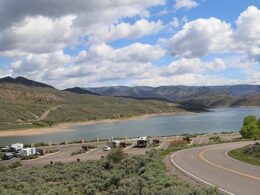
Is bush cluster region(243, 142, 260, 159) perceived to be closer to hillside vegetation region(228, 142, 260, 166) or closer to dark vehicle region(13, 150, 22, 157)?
hillside vegetation region(228, 142, 260, 166)

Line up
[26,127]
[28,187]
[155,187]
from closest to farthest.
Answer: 1. [155,187]
2. [28,187]
3. [26,127]

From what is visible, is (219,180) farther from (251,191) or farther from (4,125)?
(4,125)

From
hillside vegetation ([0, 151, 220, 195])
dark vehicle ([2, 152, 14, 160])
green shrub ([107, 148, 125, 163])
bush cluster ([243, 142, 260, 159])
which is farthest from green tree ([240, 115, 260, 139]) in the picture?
hillside vegetation ([0, 151, 220, 195])

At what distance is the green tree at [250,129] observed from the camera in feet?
223

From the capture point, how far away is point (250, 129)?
2712 inches

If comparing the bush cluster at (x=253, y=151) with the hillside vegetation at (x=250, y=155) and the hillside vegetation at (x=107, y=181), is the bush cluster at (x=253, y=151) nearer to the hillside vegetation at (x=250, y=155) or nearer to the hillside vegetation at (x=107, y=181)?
the hillside vegetation at (x=250, y=155)

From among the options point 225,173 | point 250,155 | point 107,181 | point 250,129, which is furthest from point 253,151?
point 250,129

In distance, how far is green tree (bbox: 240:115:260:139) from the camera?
68094mm

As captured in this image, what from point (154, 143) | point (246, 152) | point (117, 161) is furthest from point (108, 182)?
point (154, 143)

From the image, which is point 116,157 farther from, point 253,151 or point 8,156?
point 8,156

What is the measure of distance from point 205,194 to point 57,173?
1804 centimetres

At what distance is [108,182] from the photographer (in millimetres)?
23047

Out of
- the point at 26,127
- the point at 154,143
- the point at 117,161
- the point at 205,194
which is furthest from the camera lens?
the point at 26,127

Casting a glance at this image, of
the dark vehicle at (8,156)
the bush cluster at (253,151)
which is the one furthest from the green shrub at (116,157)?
the dark vehicle at (8,156)
